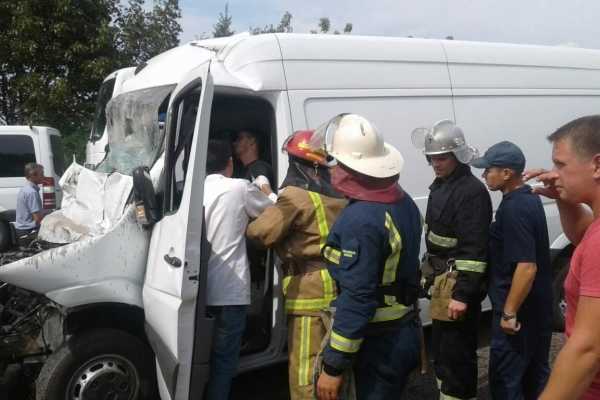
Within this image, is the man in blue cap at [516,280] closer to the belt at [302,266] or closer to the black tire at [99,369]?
the belt at [302,266]

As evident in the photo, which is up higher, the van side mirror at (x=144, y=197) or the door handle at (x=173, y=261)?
the van side mirror at (x=144, y=197)

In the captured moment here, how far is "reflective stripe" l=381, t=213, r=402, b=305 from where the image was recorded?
2246mm

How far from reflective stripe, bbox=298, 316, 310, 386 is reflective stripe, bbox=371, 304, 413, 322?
0.45 metres

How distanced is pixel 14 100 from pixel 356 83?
1192cm

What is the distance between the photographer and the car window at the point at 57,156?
29.8ft

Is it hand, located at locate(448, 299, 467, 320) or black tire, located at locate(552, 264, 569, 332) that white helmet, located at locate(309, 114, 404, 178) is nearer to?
hand, located at locate(448, 299, 467, 320)

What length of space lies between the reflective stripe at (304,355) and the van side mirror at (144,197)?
1008 mm

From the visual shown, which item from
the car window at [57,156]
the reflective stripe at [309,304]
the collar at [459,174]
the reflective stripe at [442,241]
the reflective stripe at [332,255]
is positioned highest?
the collar at [459,174]

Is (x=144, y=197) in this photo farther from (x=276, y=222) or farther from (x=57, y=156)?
(x=57, y=156)

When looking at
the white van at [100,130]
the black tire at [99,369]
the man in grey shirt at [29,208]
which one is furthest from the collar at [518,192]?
Answer: the man in grey shirt at [29,208]

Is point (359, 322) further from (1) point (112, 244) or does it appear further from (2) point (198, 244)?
(1) point (112, 244)

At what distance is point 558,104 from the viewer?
4.81 m

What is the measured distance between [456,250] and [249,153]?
1.70 meters

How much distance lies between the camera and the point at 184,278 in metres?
2.64
